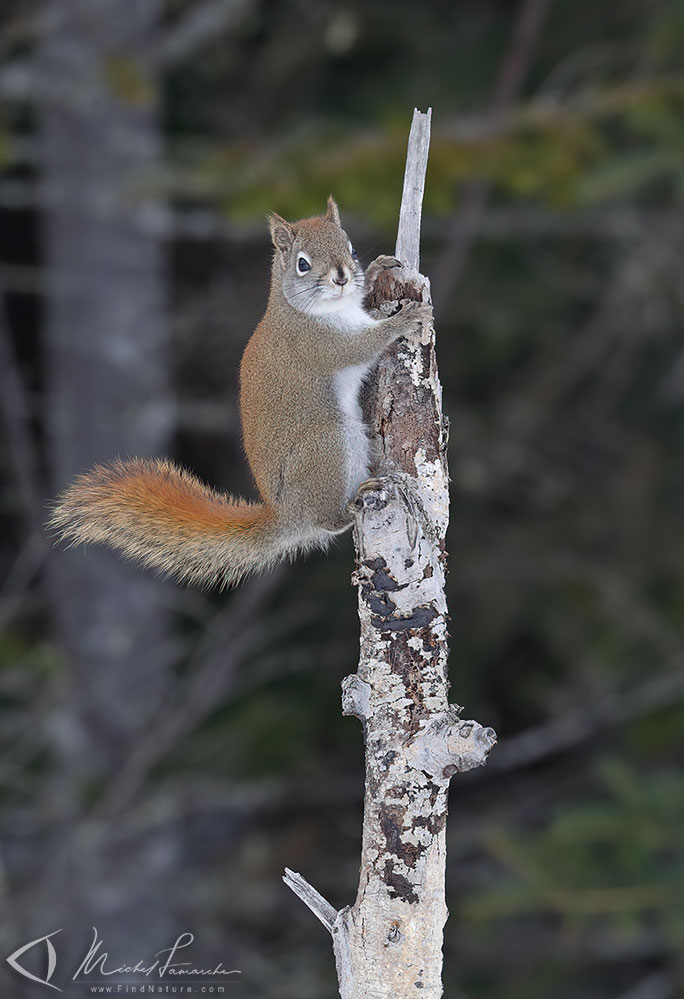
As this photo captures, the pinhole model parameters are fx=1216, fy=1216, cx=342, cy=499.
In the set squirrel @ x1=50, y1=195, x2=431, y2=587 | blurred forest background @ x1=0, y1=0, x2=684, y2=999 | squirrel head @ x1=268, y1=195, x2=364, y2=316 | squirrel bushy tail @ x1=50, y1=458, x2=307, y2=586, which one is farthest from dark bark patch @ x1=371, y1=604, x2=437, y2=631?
blurred forest background @ x1=0, y1=0, x2=684, y2=999

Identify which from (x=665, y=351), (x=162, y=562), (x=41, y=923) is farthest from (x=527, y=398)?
(x=162, y=562)

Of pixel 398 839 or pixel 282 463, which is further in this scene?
pixel 282 463

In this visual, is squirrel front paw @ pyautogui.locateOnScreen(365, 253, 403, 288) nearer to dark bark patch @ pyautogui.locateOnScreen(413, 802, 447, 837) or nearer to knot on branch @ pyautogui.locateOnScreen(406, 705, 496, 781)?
knot on branch @ pyautogui.locateOnScreen(406, 705, 496, 781)

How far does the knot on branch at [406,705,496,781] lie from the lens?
6.84 feet

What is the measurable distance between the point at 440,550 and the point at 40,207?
4.37 m

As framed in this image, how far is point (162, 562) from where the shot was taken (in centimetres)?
283

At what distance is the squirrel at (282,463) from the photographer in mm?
2730

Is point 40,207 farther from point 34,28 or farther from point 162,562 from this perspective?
point 162,562

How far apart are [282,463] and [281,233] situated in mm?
573

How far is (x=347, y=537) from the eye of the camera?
4.23 m

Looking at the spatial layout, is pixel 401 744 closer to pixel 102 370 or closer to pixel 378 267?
pixel 378 267

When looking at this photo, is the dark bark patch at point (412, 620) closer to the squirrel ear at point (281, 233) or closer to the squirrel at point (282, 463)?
the squirrel at point (282, 463)

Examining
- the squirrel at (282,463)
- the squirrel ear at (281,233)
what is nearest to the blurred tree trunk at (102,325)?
the squirrel ear at (281,233)

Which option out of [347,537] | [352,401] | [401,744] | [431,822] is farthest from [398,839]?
[347,537]
